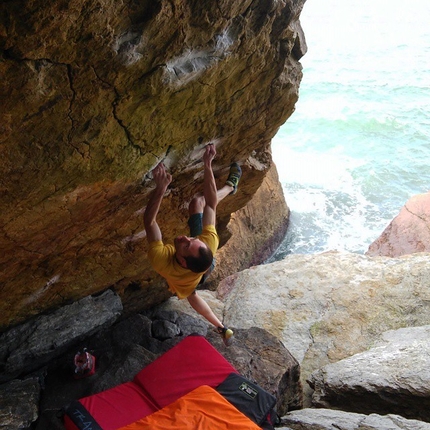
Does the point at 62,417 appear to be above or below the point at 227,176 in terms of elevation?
below

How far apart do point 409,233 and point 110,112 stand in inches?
390

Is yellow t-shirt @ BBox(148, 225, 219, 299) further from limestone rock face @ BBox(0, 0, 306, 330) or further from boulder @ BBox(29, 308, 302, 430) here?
boulder @ BBox(29, 308, 302, 430)

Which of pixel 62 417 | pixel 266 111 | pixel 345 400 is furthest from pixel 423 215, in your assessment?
pixel 62 417

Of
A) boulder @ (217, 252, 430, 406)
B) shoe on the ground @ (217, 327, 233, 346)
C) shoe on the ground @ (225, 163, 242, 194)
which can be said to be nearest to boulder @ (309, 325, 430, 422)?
boulder @ (217, 252, 430, 406)

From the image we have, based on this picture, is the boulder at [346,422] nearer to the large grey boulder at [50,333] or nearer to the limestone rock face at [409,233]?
the large grey boulder at [50,333]

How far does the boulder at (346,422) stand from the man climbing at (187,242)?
1.77m

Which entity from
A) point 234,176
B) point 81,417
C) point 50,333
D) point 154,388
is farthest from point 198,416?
point 234,176

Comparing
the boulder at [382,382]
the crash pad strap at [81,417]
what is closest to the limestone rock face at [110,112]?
the crash pad strap at [81,417]

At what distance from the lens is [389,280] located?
8.70 m

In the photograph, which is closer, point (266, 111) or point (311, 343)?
point (266, 111)

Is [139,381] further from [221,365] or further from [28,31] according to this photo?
[28,31]

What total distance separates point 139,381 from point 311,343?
3.38m

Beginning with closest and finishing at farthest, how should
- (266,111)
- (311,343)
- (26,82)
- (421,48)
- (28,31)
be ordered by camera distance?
1. (28,31)
2. (26,82)
3. (266,111)
4. (311,343)
5. (421,48)

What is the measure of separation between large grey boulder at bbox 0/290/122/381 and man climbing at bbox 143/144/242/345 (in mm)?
1498
